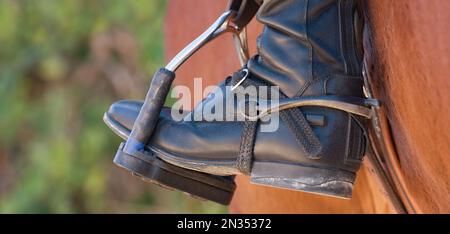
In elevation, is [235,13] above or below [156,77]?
above

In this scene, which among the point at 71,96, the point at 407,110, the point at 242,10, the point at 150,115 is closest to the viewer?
the point at 407,110

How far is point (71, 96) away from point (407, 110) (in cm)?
388

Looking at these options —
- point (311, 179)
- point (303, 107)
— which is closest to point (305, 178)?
point (311, 179)

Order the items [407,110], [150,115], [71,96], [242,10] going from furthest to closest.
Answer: [71,96], [242,10], [150,115], [407,110]

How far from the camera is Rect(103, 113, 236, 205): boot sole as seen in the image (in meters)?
1.44

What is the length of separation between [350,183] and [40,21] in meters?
3.89

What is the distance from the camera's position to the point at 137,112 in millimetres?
1489

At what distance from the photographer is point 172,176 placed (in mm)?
1475

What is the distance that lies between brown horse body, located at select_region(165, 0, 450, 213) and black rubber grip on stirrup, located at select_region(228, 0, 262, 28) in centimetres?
14

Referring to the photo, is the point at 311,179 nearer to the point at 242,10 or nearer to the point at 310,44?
the point at 310,44

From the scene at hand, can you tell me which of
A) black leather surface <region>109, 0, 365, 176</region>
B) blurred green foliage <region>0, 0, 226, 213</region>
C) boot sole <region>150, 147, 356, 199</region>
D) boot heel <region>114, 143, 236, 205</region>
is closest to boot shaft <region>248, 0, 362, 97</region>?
black leather surface <region>109, 0, 365, 176</region>
